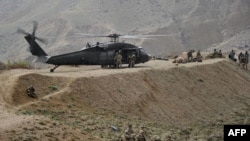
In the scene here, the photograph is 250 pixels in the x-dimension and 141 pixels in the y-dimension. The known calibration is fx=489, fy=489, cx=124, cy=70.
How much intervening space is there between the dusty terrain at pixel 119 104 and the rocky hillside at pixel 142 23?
55546 millimetres

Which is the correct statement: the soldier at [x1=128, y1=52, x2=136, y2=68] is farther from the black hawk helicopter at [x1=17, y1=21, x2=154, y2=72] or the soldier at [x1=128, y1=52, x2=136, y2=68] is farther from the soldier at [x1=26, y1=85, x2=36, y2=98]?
the soldier at [x1=26, y1=85, x2=36, y2=98]

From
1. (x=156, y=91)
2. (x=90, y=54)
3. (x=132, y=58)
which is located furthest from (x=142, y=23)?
(x=156, y=91)

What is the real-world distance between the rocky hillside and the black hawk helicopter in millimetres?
55807

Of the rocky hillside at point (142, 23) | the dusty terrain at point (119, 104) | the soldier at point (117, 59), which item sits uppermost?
the rocky hillside at point (142, 23)

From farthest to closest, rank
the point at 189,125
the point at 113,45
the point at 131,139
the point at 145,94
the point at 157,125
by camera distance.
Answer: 1. the point at 113,45
2. the point at 145,94
3. the point at 189,125
4. the point at 157,125
5. the point at 131,139

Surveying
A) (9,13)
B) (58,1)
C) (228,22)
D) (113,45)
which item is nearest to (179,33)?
(228,22)

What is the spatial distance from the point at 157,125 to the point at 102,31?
247 feet

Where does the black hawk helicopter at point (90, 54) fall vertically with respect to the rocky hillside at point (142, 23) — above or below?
below

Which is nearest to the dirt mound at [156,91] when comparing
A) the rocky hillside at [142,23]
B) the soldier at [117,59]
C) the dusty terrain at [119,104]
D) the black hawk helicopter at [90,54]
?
the dusty terrain at [119,104]

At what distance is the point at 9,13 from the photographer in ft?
437

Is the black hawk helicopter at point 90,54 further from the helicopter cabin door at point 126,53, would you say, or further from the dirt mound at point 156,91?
the dirt mound at point 156,91

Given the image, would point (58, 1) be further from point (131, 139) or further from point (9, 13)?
point (131, 139)

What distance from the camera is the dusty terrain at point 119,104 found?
23.9 metres

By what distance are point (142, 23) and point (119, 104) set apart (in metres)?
78.2
